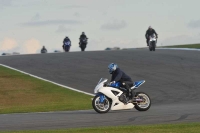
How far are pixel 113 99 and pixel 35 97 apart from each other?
31.1 feet

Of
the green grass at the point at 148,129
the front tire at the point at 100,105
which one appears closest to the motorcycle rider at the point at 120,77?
the front tire at the point at 100,105

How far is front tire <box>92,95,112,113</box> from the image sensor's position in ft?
63.1

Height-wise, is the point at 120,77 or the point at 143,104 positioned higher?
the point at 120,77

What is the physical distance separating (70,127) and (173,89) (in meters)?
15.1

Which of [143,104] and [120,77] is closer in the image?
[120,77]

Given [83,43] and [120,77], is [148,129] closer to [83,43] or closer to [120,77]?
[120,77]

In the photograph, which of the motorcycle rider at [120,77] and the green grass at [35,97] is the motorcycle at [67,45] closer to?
the green grass at [35,97]

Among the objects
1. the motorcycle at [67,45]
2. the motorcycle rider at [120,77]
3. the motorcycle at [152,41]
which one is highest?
the motorcycle at [67,45]

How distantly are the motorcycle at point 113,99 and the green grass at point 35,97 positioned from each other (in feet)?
12.1

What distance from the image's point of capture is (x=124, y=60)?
136ft

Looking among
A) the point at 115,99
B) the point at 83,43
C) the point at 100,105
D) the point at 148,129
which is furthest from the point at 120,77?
the point at 83,43

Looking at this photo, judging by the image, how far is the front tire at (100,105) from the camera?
19.2m

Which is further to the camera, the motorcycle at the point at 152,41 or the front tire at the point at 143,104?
the motorcycle at the point at 152,41

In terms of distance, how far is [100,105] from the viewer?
63.6 feet
